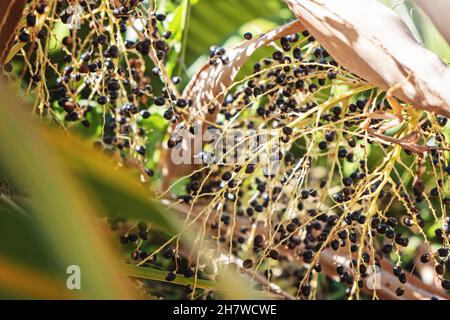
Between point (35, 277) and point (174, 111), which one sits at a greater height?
point (174, 111)

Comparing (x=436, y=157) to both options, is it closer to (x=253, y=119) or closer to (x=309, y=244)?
(x=309, y=244)

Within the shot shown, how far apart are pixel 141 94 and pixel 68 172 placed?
102cm

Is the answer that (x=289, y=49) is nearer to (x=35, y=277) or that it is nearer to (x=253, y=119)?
(x=253, y=119)

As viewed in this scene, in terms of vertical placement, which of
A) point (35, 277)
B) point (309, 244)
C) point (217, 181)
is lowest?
point (35, 277)

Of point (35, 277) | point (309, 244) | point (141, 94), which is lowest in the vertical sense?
point (35, 277)

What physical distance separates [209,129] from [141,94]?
0.14 meters

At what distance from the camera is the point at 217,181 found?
1.44 meters

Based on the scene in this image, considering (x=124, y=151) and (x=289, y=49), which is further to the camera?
(x=124, y=151)

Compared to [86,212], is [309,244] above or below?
above
